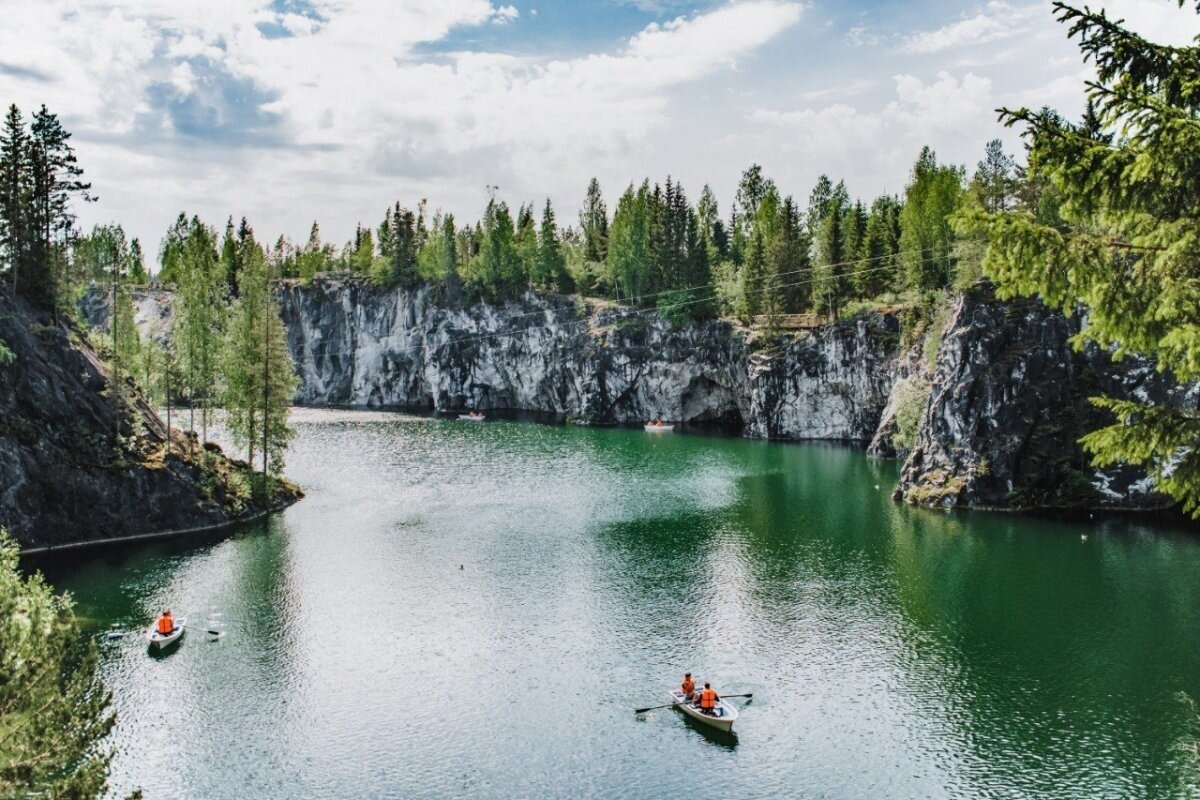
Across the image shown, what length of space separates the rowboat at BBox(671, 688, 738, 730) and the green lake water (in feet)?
1.53

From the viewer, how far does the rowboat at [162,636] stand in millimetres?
36312

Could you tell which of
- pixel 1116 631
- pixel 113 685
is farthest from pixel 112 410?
pixel 1116 631

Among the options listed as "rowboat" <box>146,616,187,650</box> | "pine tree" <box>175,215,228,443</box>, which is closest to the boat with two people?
"rowboat" <box>146,616,187,650</box>

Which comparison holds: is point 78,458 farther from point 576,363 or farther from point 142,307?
point 142,307

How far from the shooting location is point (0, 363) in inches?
1957

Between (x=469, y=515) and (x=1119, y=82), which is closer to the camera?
(x=1119, y=82)

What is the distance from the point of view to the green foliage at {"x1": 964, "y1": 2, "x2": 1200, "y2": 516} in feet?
36.7

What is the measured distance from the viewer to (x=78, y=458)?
52406mm

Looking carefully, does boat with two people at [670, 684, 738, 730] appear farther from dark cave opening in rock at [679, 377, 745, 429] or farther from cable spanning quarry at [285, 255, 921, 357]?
dark cave opening in rock at [679, 377, 745, 429]

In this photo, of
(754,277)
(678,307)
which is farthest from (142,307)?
(754,277)

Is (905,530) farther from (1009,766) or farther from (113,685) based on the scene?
(113,685)

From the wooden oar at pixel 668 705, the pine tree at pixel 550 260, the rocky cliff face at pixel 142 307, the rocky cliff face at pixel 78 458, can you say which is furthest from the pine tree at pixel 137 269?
the wooden oar at pixel 668 705

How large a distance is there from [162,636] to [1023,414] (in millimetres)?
57813

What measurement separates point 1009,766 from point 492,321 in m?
118
